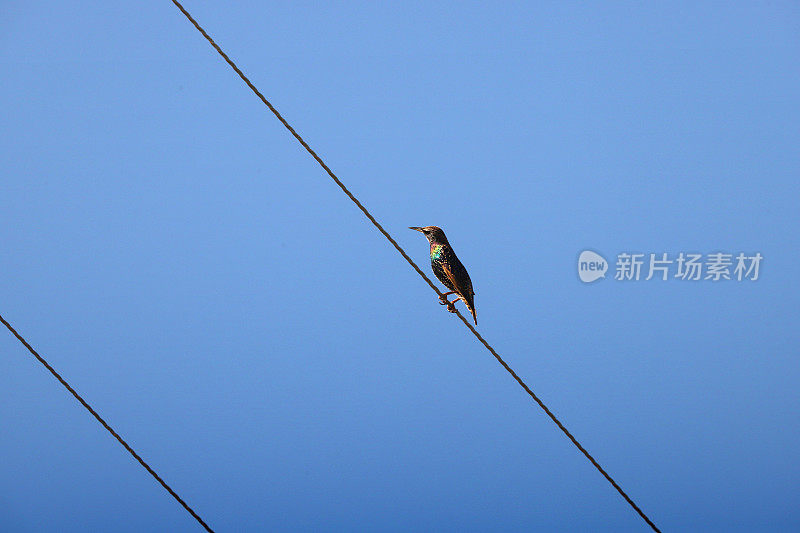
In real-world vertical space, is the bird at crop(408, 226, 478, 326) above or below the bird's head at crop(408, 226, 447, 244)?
below

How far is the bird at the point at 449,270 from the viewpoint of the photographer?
1.41m

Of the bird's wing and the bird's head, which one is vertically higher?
the bird's head

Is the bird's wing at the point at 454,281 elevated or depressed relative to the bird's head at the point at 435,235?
depressed

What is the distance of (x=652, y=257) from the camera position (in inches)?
69.3

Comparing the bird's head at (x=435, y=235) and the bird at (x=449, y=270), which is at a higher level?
the bird's head at (x=435, y=235)

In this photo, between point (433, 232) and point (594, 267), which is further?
point (594, 267)

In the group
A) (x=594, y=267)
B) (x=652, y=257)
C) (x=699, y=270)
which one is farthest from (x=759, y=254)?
(x=594, y=267)

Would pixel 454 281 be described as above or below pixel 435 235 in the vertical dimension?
below

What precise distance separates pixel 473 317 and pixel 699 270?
73 centimetres

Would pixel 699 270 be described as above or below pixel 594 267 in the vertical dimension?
below

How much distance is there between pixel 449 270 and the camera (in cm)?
141

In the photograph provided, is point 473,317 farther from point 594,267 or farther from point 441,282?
point 594,267

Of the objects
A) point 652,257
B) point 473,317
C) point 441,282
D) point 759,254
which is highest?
point 441,282

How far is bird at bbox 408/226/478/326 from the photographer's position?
1.41 metres
